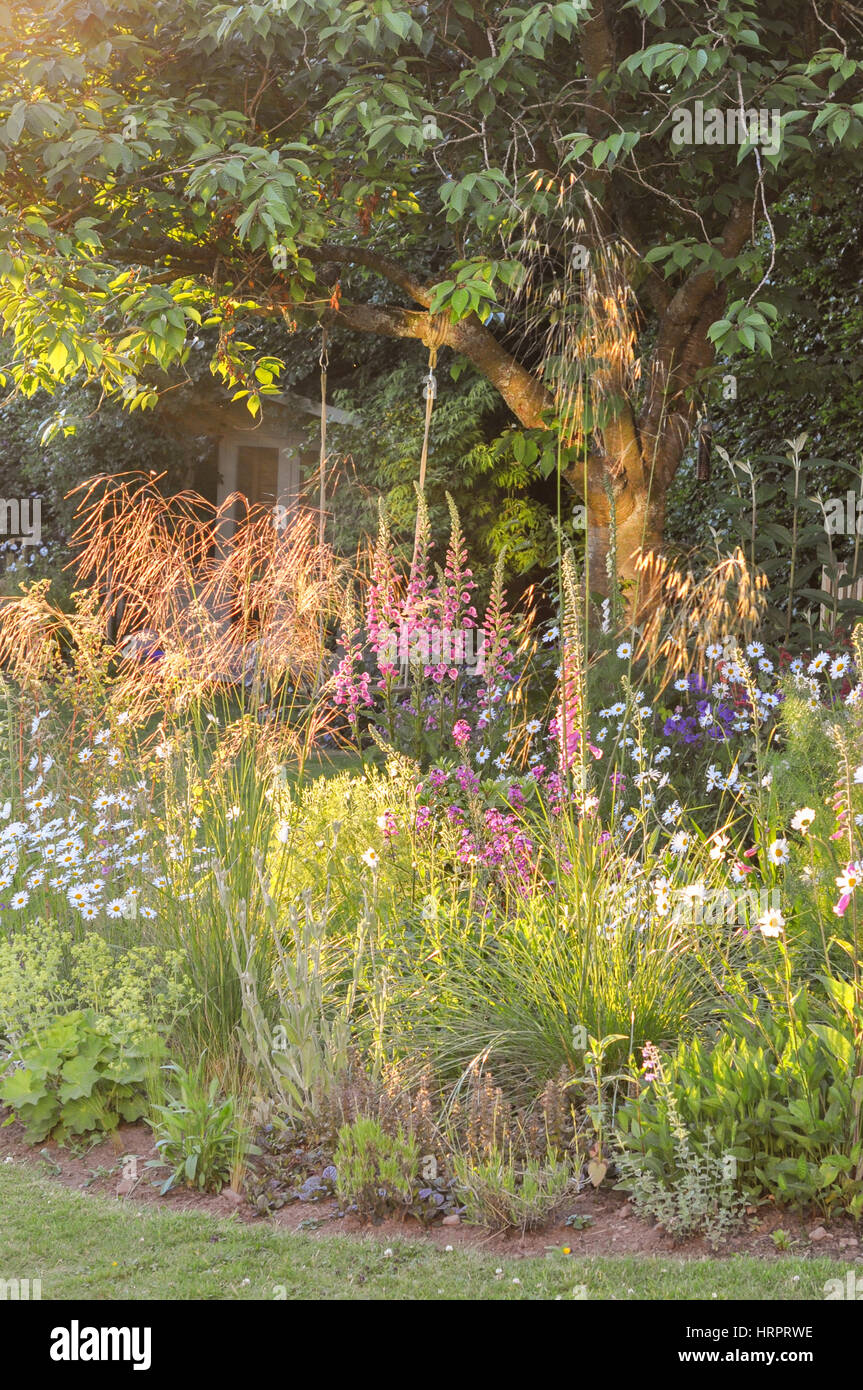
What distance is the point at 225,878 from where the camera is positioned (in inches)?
155

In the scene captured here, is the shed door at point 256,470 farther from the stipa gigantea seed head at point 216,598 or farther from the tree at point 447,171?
the stipa gigantea seed head at point 216,598

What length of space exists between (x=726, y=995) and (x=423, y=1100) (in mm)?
927

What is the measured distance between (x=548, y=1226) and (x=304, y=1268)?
23.1 inches

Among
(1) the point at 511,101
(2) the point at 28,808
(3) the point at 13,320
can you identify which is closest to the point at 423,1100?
(2) the point at 28,808

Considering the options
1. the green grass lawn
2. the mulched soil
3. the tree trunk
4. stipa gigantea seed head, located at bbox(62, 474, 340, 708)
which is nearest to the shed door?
the tree trunk

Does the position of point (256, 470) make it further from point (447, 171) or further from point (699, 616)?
point (699, 616)

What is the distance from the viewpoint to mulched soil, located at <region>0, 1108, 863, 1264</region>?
9.63ft

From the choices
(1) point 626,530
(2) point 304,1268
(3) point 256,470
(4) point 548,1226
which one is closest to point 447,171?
(1) point 626,530

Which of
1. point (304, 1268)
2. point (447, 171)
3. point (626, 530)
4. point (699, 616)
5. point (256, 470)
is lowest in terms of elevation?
point (304, 1268)

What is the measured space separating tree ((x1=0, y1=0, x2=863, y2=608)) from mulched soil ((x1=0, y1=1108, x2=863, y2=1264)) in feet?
8.12

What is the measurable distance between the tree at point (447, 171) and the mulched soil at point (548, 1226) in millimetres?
2476

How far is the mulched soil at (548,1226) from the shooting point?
2.94m

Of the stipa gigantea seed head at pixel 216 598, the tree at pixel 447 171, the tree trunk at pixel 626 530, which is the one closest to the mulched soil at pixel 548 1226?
the stipa gigantea seed head at pixel 216 598

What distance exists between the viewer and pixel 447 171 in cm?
759
